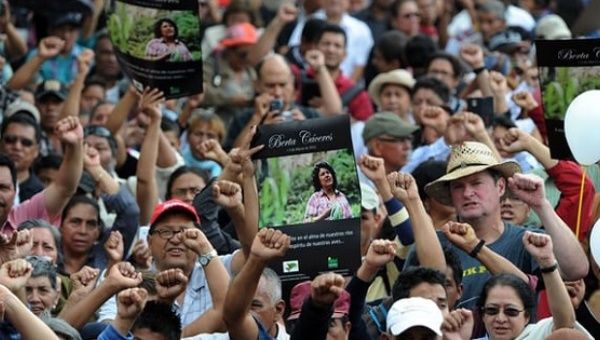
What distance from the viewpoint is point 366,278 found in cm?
1070

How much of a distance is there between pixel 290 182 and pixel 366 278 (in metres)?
0.74

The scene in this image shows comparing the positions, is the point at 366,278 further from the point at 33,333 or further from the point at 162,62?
the point at 162,62

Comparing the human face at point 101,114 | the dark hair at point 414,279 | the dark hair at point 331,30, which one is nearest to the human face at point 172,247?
the dark hair at point 414,279

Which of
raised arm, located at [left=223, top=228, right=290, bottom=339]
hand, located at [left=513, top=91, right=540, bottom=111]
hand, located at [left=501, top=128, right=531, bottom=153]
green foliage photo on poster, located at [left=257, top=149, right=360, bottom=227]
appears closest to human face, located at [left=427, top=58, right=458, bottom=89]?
hand, located at [left=513, top=91, right=540, bottom=111]

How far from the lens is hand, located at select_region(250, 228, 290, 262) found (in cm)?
1009

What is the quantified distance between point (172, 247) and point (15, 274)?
169cm

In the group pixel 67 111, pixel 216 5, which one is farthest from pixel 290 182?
pixel 216 5

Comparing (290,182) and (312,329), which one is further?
(290,182)

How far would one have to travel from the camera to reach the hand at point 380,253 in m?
10.5

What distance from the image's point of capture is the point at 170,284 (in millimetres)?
10656

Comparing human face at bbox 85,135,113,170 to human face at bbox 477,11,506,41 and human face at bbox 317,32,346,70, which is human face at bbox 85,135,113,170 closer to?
human face at bbox 317,32,346,70

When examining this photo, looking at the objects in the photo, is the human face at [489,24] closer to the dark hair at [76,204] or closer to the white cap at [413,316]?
the dark hair at [76,204]

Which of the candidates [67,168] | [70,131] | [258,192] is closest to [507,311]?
[258,192]

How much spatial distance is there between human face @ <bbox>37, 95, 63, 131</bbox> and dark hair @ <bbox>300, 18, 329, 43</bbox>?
2.49 m
